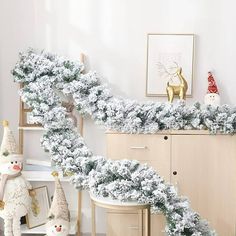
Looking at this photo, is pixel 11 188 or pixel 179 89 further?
pixel 179 89

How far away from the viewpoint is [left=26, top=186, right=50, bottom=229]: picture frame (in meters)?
3.20

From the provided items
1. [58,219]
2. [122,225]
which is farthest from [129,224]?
[58,219]

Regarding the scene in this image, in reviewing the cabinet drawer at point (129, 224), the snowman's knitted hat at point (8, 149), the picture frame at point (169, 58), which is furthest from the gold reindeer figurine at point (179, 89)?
the snowman's knitted hat at point (8, 149)

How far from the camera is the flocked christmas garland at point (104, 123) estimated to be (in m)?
2.62

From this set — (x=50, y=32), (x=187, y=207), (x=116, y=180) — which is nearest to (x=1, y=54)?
(x=50, y=32)

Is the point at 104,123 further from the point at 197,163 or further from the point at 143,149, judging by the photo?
the point at 197,163

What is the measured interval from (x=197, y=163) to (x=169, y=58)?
851 mm

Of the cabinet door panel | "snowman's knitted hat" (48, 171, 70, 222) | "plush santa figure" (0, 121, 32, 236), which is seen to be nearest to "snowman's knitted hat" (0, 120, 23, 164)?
"plush santa figure" (0, 121, 32, 236)

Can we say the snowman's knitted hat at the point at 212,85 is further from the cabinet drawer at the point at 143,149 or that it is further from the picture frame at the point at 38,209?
the picture frame at the point at 38,209

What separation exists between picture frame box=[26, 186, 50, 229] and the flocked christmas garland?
45cm

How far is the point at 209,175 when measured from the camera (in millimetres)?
3004

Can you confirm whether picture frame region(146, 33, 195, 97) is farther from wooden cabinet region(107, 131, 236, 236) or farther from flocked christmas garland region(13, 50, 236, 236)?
wooden cabinet region(107, 131, 236, 236)

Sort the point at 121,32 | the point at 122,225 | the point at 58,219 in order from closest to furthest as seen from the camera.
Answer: the point at 58,219 → the point at 122,225 → the point at 121,32

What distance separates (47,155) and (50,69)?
703 mm
